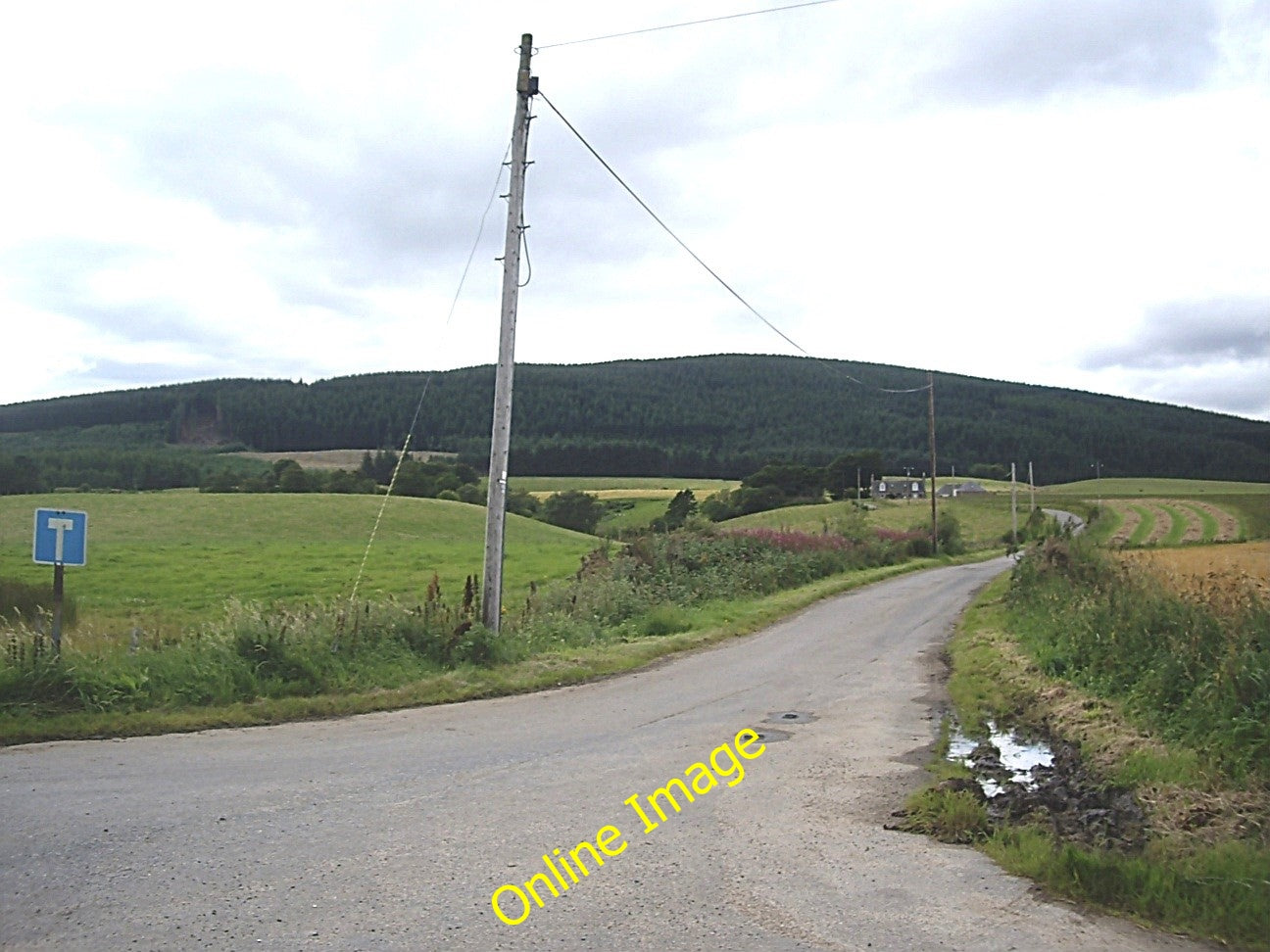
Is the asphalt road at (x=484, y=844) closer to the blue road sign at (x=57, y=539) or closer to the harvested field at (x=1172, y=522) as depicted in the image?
the blue road sign at (x=57, y=539)

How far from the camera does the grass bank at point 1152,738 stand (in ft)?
17.9

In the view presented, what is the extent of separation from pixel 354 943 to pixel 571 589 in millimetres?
16959

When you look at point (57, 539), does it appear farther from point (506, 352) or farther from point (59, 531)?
point (506, 352)

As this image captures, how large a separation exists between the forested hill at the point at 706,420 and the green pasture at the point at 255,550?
21.9 feet

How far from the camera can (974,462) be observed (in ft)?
291

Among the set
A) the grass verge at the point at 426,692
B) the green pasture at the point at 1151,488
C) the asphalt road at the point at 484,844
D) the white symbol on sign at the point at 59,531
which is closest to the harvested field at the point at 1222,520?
the green pasture at the point at 1151,488

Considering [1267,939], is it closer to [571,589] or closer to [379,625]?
[379,625]

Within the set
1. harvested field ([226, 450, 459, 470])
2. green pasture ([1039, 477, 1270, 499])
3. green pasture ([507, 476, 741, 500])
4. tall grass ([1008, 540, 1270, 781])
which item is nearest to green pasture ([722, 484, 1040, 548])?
green pasture ([1039, 477, 1270, 499])

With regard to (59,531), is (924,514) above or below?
below

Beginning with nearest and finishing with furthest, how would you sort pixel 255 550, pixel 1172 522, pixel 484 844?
pixel 484 844, pixel 255 550, pixel 1172 522

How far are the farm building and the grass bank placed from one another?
75.9 metres

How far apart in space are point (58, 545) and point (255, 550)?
4164 centimetres

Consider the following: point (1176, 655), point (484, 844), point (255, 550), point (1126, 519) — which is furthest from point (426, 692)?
point (1126, 519)

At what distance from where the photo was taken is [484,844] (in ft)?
20.5
